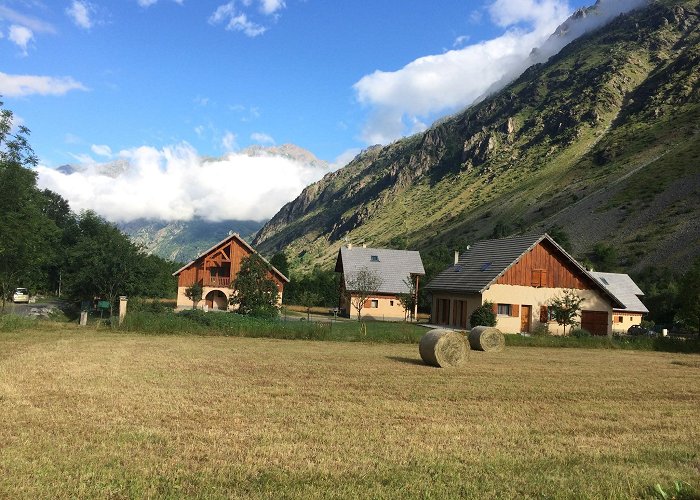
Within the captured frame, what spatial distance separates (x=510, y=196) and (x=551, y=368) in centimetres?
12086

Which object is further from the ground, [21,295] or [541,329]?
[21,295]

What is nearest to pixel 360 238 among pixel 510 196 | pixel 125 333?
pixel 510 196

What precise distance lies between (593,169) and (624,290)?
7433cm

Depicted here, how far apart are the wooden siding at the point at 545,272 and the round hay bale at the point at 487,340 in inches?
611

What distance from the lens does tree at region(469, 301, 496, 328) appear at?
137 ft

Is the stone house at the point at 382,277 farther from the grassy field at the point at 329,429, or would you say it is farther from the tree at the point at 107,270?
the grassy field at the point at 329,429

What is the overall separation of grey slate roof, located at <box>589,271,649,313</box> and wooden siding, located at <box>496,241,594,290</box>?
19.3 meters

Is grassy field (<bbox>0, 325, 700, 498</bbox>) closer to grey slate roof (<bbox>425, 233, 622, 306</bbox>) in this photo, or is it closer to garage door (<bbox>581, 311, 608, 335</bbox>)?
grey slate roof (<bbox>425, 233, 622, 306</bbox>)

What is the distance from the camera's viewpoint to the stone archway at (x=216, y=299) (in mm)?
58062

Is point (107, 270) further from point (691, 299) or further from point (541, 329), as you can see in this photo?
point (691, 299)

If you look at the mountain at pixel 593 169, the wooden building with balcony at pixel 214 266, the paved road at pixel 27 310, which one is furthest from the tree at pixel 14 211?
the mountain at pixel 593 169

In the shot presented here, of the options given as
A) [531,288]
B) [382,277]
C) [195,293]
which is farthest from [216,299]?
[531,288]

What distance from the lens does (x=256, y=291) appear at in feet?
134

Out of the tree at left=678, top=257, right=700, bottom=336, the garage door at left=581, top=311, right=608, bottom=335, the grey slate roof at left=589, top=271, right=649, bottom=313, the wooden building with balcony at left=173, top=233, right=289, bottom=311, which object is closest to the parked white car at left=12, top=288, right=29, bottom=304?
the wooden building with balcony at left=173, top=233, right=289, bottom=311
